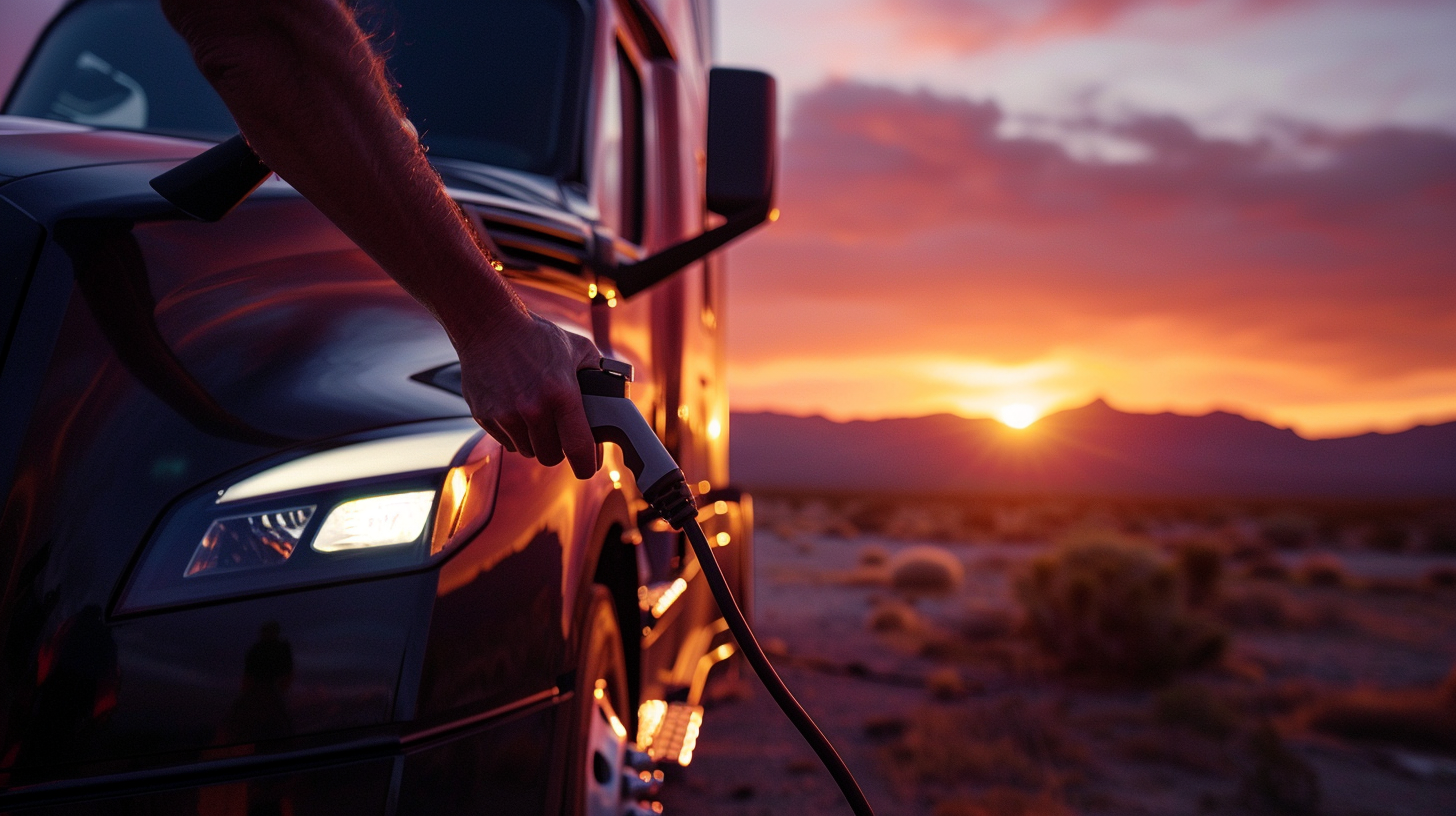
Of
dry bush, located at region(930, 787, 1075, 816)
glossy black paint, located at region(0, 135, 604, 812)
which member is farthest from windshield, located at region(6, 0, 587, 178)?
dry bush, located at region(930, 787, 1075, 816)

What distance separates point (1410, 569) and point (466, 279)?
28907 mm

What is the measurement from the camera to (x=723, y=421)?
216 inches

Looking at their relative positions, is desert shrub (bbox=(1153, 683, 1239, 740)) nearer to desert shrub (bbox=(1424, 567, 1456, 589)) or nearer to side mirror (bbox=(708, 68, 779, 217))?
side mirror (bbox=(708, 68, 779, 217))

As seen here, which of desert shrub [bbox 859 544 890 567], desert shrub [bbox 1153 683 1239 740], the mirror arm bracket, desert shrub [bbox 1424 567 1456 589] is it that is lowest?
desert shrub [bbox 859 544 890 567]

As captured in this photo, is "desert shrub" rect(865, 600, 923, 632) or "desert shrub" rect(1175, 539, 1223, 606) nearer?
"desert shrub" rect(865, 600, 923, 632)

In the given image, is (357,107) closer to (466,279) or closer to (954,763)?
(466,279)

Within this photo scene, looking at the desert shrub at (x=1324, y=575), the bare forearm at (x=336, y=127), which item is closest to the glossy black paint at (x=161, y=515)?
the bare forearm at (x=336, y=127)

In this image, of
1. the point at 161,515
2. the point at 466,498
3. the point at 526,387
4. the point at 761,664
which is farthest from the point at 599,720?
the point at 526,387

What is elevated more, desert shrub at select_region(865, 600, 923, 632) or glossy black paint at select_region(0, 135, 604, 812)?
glossy black paint at select_region(0, 135, 604, 812)

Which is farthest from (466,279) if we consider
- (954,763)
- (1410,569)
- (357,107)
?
(1410,569)

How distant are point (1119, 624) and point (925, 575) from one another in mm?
7580

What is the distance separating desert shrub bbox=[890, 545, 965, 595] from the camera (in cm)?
1705

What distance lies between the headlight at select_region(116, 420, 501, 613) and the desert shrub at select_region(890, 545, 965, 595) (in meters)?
16.0

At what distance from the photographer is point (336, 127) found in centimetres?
89
